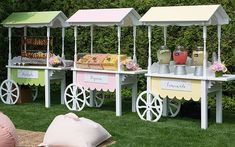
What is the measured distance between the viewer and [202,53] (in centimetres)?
822

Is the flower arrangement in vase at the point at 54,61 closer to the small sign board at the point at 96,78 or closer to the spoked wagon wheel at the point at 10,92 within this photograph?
the small sign board at the point at 96,78

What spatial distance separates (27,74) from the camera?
10359mm

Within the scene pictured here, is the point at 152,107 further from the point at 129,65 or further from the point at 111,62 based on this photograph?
the point at 111,62

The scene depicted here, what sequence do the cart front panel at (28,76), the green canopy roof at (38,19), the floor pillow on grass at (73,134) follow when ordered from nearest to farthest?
the floor pillow on grass at (73,134)
the green canopy roof at (38,19)
the cart front panel at (28,76)

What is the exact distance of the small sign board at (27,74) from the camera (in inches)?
405

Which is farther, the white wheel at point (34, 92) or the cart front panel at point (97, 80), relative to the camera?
the white wheel at point (34, 92)

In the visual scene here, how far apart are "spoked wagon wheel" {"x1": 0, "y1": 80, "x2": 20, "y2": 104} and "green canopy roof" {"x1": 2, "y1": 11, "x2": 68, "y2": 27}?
1334 millimetres

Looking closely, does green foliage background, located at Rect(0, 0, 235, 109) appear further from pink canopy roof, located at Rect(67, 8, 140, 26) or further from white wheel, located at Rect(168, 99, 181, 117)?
pink canopy roof, located at Rect(67, 8, 140, 26)

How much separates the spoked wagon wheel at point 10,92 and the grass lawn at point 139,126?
26 centimetres

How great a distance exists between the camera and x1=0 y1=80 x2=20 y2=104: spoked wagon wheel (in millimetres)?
10559

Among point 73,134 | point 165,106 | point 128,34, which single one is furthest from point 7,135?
point 128,34

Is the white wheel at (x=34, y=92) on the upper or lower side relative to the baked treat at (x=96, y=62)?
lower

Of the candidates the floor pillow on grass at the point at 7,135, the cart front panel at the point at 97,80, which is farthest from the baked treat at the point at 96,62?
the floor pillow on grass at the point at 7,135

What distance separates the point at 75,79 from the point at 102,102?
3.67ft
